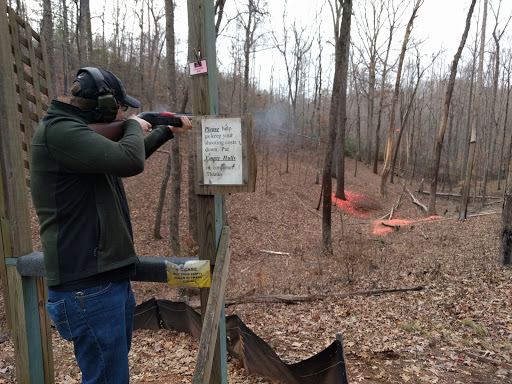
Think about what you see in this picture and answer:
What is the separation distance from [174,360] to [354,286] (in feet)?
14.4

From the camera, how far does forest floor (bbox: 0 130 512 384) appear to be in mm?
3717

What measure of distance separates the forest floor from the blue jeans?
5.81 feet

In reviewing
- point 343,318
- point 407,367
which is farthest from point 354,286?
point 407,367

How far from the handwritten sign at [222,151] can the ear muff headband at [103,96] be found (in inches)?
20.6

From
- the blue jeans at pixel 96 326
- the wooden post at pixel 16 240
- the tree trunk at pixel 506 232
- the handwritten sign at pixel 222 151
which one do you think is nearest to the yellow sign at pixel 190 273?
the blue jeans at pixel 96 326

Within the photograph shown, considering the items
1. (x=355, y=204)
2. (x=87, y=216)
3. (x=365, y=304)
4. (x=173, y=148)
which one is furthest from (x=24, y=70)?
(x=355, y=204)

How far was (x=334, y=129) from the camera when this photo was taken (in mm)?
11086

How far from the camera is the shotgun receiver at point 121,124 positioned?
6.05ft

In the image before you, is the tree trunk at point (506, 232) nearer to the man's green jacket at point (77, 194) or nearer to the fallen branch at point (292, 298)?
the fallen branch at point (292, 298)

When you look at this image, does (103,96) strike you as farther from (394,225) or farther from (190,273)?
(394,225)

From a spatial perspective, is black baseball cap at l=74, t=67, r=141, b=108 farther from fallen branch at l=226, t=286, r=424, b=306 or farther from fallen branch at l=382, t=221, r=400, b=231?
fallen branch at l=382, t=221, r=400, b=231

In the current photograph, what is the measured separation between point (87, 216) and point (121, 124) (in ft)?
1.74

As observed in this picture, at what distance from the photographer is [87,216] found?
69.0 inches

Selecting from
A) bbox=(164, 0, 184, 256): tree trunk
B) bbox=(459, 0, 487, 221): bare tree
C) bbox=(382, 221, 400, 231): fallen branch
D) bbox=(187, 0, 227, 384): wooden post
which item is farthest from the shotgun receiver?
bbox=(459, 0, 487, 221): bare tree
